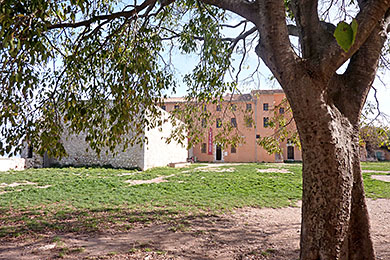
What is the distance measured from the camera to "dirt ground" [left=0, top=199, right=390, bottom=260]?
11.4ft

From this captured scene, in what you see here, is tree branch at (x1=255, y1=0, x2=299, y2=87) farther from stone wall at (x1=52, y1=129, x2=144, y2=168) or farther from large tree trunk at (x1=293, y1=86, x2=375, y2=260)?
stone wall at (x1=52, y1=129, x2=144, y2=168)

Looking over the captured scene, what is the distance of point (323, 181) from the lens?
95.8 inches

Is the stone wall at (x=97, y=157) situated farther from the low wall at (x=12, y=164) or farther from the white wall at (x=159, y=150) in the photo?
the low wall at (x=12, y=164)

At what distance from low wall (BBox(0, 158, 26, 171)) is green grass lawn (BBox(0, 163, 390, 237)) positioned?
3.04 m

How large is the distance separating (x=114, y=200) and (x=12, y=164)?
380 inches

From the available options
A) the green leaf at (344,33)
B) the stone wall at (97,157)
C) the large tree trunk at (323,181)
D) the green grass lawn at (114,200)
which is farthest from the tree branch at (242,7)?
the stone wall at (97,157)

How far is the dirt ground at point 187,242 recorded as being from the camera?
348 cm

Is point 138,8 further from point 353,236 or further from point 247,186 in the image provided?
point 247,186

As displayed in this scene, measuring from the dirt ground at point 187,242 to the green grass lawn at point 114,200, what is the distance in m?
0.54

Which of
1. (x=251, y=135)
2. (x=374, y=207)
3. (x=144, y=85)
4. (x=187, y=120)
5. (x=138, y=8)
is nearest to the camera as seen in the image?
(x=144, y=85)

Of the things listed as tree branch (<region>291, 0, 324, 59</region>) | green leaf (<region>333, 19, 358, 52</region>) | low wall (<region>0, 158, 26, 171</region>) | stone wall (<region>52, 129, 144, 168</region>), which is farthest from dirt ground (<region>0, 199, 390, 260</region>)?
low wall (<region>0, 158, 26, 171</region>)

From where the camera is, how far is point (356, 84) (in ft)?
9.55

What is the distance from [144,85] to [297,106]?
1.91 metres

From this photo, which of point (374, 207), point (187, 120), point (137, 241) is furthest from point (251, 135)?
point (137, 241)
